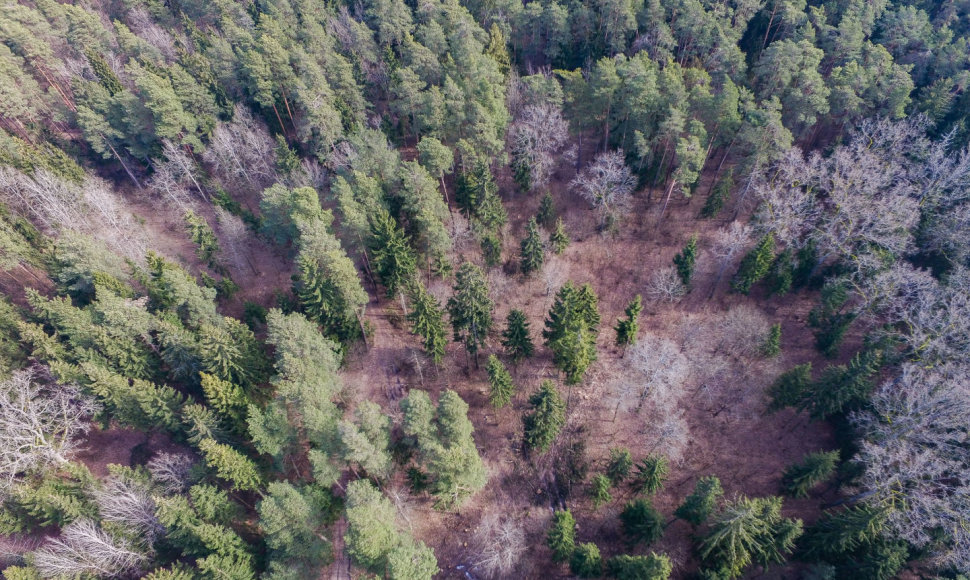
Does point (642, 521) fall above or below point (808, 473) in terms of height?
below

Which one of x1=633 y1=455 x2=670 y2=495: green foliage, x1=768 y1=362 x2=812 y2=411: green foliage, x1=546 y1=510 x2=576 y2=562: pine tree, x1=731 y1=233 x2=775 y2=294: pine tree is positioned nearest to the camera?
x1=546 y1=510 x2=576 y2=562: pine tree

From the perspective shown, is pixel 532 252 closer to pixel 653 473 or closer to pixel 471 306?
pixel 471 306

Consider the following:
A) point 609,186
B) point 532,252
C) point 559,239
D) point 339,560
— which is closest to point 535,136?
point 609,186

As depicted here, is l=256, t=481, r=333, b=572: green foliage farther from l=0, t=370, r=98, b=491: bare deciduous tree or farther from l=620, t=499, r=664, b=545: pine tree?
l=620, t=499, r=664, b=545: pine tree

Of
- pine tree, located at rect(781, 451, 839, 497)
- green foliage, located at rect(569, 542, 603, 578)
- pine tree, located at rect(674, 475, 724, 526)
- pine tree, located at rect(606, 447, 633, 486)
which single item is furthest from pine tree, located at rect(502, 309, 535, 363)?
pine tree, located at rect(781, 451, 839, 497)

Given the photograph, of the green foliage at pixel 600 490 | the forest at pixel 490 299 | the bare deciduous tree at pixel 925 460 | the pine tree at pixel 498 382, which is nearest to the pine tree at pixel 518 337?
the forest at pixel 490 299

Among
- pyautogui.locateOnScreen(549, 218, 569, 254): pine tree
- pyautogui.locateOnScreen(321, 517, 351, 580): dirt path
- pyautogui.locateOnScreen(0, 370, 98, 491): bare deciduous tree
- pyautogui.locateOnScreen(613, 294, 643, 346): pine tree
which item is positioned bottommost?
pyautogui.locateOnScreen(321, 517, 351, 580): dirt path

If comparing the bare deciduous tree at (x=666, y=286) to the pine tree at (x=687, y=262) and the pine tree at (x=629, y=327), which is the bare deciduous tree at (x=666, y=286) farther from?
the pine tree at (x=629, y=327)

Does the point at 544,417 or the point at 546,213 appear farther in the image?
the point at 546,213
